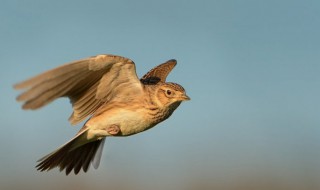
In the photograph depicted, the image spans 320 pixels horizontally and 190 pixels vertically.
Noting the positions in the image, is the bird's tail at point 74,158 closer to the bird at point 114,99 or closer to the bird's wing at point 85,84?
the bird at point 114,99

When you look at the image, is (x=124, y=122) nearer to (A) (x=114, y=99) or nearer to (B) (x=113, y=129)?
(B) (x=113, y=129)

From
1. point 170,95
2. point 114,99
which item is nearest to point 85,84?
point 114,99

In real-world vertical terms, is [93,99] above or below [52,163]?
above

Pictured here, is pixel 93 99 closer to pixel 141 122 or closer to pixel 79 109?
pixel 79 109

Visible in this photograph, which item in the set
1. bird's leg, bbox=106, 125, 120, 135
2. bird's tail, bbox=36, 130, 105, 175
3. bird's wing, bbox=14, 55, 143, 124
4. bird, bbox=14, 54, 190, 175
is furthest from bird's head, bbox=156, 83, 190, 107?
bird's tail, bbox=36, 130, 105, 175

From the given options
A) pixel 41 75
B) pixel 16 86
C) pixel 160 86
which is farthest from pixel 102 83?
pixel 16 86

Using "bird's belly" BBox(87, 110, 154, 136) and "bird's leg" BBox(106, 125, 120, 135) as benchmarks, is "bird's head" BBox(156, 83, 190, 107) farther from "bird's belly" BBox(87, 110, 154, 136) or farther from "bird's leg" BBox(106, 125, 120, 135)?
"bird's leg" BBox(106, 125, 120, 135)

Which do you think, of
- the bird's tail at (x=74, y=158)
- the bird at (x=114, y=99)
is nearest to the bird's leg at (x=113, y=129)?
the bird at (x=114, y=99)

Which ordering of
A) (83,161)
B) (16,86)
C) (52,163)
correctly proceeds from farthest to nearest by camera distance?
1. (83,161)
2. (52,163)
3. (16,86)
